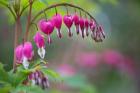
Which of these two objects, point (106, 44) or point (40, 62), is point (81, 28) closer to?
point (40, 62)

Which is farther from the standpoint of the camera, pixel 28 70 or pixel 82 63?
pixel 82 63

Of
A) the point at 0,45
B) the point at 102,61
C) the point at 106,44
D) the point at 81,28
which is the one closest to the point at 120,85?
the point at 102,61

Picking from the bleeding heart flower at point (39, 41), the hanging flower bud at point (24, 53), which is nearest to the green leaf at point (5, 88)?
the hanging flower bud at point (24, 53)

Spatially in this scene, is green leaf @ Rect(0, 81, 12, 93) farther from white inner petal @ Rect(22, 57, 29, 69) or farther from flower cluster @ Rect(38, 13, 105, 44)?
flower cluster @ Rect(38, 13, 105, 44)

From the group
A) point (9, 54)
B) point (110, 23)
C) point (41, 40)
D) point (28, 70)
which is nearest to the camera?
point (28, 70)

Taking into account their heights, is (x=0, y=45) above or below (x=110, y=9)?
below

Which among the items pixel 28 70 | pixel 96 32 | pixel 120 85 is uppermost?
pixel 96 32

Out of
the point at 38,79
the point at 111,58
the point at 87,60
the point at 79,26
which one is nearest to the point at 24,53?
the point at 38,79

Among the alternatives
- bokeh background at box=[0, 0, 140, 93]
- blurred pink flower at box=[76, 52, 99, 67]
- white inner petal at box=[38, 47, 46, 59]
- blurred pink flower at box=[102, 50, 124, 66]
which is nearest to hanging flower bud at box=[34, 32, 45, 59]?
white inner petal at box=[38, 47, 46, 59]

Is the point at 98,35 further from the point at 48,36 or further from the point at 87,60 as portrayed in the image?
the point at 87,60
